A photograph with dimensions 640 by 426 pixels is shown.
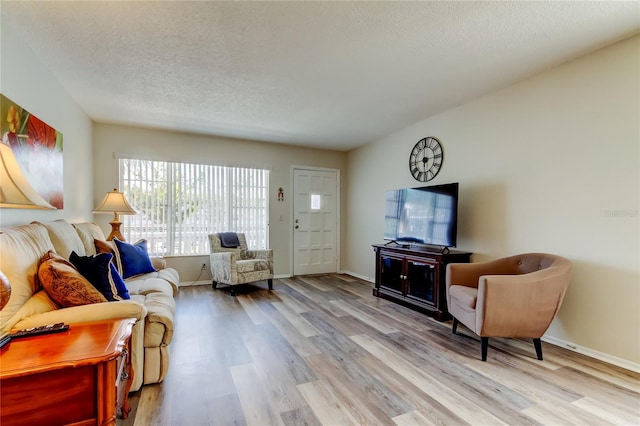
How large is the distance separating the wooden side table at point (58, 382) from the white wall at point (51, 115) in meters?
1.42

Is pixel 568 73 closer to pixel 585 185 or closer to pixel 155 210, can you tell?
pixel 585 185

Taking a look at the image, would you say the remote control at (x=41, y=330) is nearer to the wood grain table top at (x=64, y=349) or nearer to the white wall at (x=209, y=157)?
the wood grain table top at (x=64, y=349)

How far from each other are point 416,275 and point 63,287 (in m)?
3.26

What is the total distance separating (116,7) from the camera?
190 cm

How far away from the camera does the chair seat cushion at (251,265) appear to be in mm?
4223

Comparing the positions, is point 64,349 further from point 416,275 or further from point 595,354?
point 595,354

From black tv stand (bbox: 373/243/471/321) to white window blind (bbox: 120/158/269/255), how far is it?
230cm

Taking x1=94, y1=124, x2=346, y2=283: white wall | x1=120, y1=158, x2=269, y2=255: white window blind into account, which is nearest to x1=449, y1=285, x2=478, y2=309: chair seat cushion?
x1=94, y1=124, x2=346, y2=283: white wall

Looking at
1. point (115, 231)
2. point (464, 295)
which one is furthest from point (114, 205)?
point (464, 295)

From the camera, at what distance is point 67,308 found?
1579 mm

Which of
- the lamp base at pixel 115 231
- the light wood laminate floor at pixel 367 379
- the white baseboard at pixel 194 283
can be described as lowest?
the white baseboard at pixel 194 283

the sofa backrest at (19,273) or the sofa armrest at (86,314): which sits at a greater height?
the sofa backrest at (19,273)

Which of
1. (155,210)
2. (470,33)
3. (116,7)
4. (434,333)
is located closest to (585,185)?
(470,33)

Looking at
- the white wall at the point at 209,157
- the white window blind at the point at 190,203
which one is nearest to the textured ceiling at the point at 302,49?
the white wall at the point at 209,157
